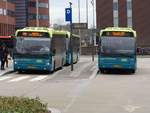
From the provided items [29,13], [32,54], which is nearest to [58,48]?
[32,54]

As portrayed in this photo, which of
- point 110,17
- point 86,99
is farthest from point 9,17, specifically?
point 86,99

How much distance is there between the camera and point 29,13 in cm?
14238

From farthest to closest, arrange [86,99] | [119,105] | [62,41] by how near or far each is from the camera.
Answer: [62,41] < [86,99] < [119,105]

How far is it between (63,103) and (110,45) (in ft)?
57.9

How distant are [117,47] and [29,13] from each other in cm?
10933

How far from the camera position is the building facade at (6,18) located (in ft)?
402

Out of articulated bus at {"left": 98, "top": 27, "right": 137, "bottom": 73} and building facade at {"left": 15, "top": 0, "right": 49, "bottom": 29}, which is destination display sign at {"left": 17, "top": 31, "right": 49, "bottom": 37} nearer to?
articulated bus at {"left": 98, "top": 27, "right": 137, "bottom": 73}

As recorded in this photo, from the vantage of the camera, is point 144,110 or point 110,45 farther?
point 110,45

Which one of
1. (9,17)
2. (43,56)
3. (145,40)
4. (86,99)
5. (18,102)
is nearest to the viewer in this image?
(18,102)

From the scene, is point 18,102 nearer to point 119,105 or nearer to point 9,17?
point 119,105

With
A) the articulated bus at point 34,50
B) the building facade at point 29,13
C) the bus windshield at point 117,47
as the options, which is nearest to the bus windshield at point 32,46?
the articulated bus at point 34,50

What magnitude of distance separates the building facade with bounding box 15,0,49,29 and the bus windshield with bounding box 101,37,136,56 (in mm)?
105334

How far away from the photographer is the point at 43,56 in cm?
3281

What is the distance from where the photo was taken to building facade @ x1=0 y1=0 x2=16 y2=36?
122500 mm
